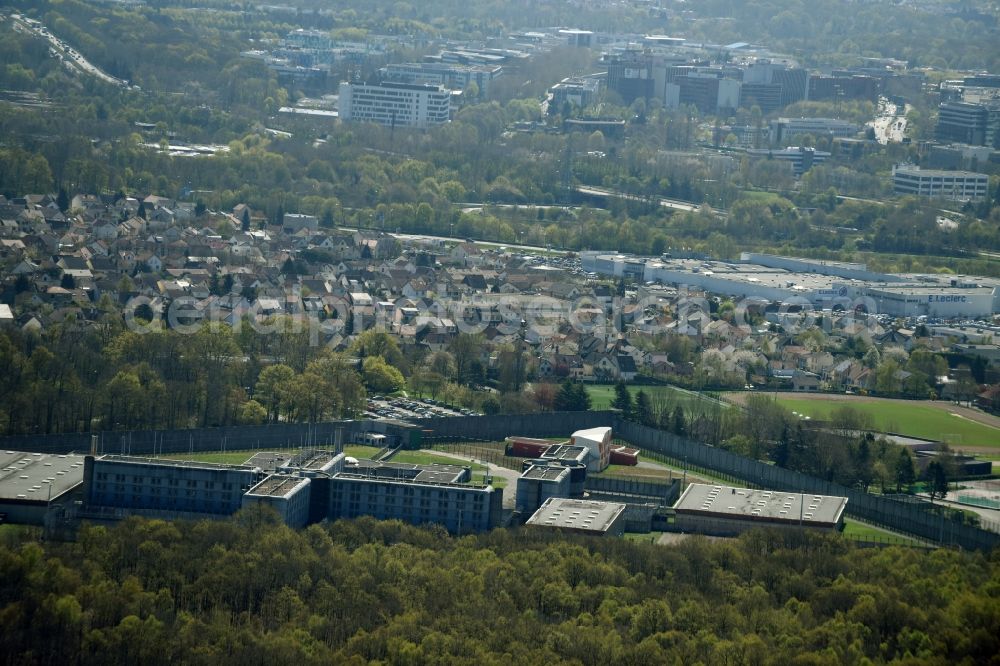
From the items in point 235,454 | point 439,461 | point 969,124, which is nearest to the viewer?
point 235,454

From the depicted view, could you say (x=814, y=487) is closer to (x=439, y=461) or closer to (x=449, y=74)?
(x=439, y=461)

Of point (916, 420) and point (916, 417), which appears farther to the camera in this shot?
point (916, 417)

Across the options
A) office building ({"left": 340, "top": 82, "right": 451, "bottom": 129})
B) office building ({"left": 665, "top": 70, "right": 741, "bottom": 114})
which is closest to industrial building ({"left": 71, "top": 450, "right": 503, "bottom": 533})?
office building ({"left": 340, "top": 82, "right": 451, "bottom": 129})

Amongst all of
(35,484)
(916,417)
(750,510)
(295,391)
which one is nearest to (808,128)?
(916,417)

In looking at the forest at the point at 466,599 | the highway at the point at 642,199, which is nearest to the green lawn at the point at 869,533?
the forest at the point at 466,599

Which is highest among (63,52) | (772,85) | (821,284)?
(63,52)

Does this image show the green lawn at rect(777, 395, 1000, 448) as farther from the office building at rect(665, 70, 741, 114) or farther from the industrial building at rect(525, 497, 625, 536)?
the office building at rect(665, 70, 741, 114)

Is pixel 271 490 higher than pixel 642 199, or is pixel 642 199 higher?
pixel 271 490
